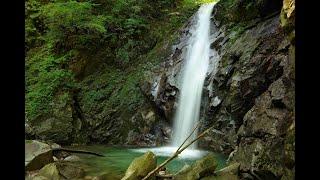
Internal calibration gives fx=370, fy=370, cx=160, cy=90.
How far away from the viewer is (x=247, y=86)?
10.1 meters

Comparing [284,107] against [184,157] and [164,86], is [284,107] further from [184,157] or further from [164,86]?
[164,86]

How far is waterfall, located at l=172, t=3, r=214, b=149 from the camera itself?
12195 mm

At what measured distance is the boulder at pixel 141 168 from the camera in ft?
22.1

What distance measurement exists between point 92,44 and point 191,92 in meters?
5.72

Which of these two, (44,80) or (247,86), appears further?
(44,80)

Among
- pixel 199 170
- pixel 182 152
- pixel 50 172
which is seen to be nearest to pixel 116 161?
pixel 182 152

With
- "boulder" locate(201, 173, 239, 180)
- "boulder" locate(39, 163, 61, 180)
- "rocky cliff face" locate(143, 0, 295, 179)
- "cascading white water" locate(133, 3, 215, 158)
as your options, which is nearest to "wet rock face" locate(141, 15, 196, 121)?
"rocky cliff face" locate(143, 0, 295, 179)

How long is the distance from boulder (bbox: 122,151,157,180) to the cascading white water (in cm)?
391

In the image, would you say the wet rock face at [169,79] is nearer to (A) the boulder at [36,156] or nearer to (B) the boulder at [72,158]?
(B) the boulder at [72,158]

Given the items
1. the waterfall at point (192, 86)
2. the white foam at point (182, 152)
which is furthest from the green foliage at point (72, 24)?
the white foam at point (182, 152)

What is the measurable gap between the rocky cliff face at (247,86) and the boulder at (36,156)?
4.12 m

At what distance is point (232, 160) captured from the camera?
27.6 ft

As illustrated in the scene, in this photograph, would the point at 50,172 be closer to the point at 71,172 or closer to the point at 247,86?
the point at 71,172

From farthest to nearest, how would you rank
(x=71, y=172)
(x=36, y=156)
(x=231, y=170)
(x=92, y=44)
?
1. (x=92, y=44)
2. (x=36, y=156)
3. (x=71, y=172)
4. (x=231, y=170)
